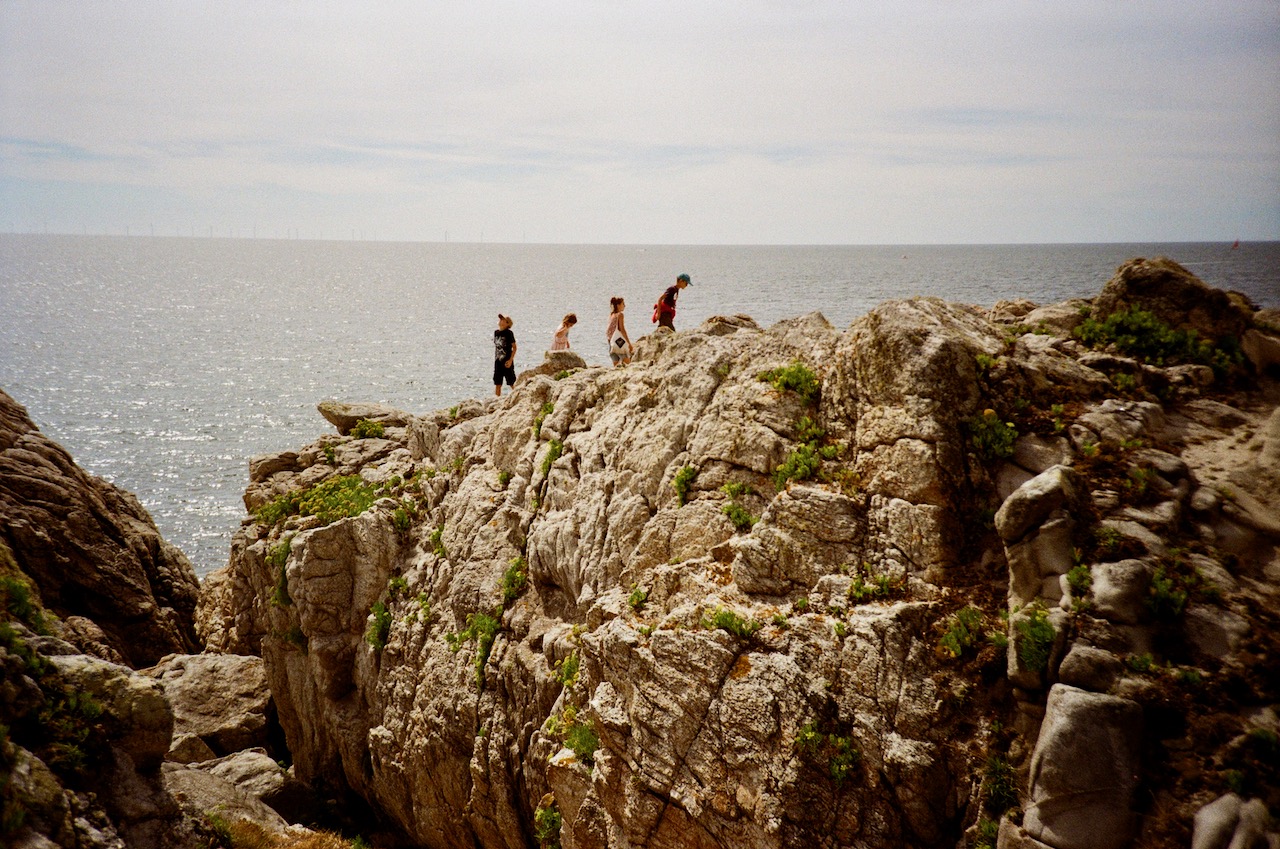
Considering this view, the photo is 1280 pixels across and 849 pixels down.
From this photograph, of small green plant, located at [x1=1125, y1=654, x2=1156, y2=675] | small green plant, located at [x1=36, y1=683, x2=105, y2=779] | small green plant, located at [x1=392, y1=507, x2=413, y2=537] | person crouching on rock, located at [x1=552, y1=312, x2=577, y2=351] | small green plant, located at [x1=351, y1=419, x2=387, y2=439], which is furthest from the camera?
small green plant, located at [x1=351, y1=419, x2=387, y2=439]

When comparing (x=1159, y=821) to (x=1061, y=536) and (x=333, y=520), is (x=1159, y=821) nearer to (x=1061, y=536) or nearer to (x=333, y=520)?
(x=1061, y=536)

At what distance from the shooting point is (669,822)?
35.2 feet

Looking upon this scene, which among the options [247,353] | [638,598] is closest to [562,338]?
[638,598]

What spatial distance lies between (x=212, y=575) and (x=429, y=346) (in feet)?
174

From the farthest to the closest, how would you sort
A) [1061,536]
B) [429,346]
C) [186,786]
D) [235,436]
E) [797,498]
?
[429,346] → [235,436] → [186,786] → [797,498] → [1061,536]

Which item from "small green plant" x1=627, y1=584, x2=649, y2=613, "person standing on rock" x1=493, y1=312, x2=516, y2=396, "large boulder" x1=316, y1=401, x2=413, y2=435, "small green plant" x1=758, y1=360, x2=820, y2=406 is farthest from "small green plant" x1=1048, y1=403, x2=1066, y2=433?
"large boulder" x1=316, y1=401, x2=413, y2=435

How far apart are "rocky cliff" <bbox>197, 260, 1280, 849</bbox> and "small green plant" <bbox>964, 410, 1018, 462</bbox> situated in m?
0.04

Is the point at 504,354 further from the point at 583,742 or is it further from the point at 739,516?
the point at 583,742

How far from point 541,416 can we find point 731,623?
29.7 feet

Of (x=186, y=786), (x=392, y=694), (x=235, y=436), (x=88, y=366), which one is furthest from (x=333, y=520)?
(x=88, y=366)

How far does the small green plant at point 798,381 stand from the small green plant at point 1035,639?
17.1 ft

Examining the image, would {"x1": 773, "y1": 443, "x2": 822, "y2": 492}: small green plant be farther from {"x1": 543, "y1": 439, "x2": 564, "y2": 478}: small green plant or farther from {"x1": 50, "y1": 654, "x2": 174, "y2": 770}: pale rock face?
{"x1": 50, "y1": 654, "x2": 174, "y2": 770}: pale rock face

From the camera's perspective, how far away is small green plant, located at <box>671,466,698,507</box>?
13.6 m

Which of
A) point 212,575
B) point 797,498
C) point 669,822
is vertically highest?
point 797,498
